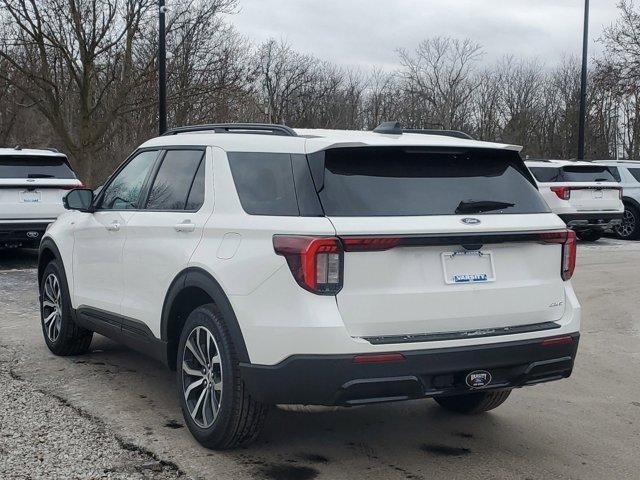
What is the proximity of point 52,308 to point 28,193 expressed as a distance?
5838 millimetres

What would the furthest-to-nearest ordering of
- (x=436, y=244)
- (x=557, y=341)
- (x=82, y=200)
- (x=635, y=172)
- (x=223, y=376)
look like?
(x=635, y=172) → (x=82, y=200) → (x=557, y=341) → (x=223, y=376) → (x=436, y=244)

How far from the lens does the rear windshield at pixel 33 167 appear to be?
12.2m

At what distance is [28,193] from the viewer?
478 inches

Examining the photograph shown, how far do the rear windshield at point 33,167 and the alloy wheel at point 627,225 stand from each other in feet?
41.0

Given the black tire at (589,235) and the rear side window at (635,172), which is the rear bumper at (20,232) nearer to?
the black tire at (589,235)

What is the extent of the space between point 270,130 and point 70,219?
2.60 metres

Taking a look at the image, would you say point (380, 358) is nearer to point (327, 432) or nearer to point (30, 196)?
point (327, 432)

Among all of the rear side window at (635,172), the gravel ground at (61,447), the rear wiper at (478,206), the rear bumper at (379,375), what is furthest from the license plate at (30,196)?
the rear side window at (635,172)

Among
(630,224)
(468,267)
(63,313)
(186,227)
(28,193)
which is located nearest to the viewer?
(468,267)

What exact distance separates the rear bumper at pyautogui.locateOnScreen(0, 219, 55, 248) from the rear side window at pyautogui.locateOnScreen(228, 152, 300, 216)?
27.5 feet

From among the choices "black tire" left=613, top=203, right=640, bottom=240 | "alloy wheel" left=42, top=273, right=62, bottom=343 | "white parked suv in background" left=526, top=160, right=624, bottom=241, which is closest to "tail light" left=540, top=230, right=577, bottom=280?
"alloy wheel" left=42, top=273, right=62, bottom=343

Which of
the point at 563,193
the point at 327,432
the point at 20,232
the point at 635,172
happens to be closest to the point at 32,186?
the point at 20,232

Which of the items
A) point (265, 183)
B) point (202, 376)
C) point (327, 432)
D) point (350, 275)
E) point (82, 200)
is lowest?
point (327, 432)

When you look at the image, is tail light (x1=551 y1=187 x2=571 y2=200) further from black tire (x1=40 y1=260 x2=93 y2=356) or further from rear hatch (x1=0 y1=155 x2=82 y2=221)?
black tire (x1=40 y1=260 x2=93 y2=356)
